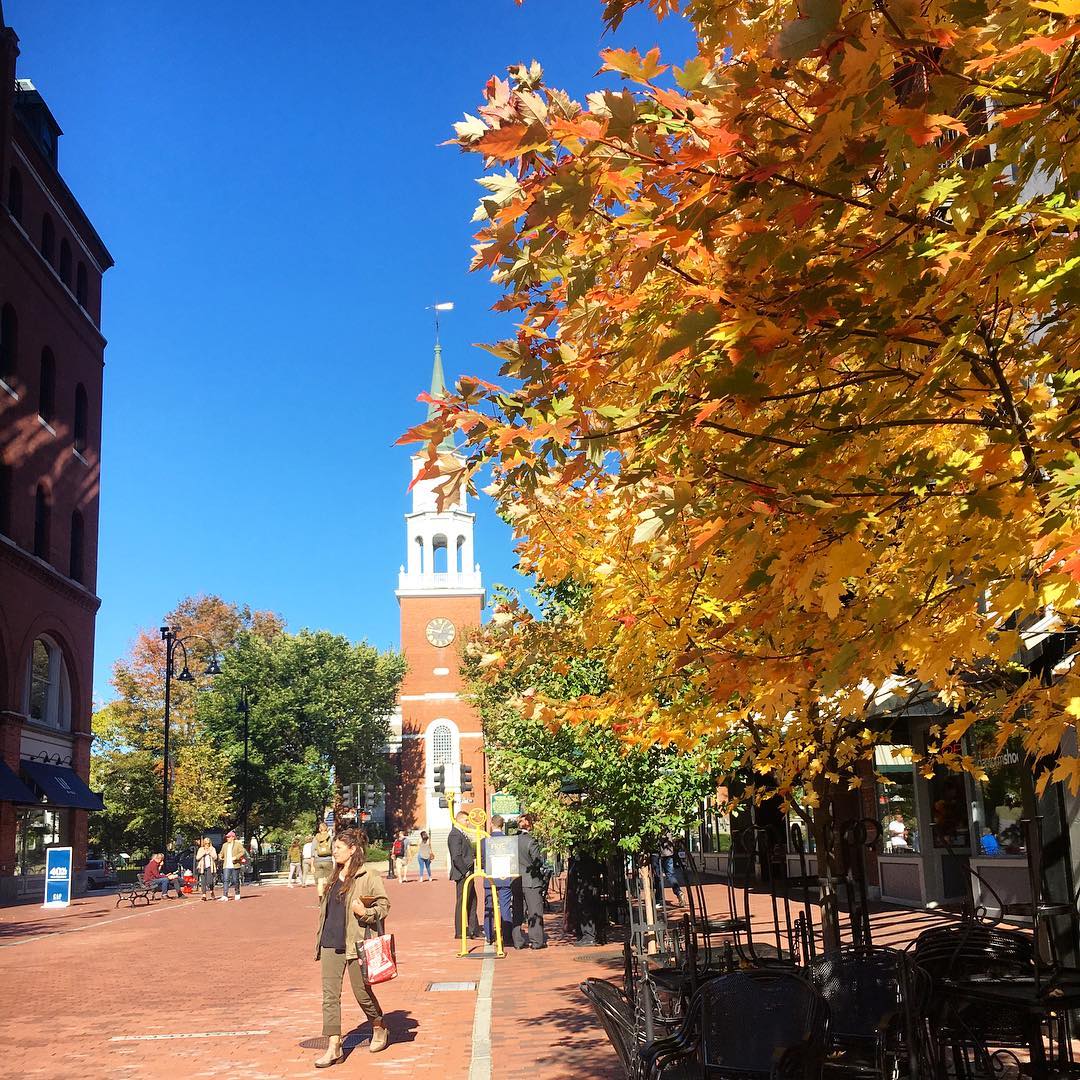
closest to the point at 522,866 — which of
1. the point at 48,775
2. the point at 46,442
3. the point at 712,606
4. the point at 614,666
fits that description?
the point at 614,666

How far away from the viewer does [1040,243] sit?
9.82 feet

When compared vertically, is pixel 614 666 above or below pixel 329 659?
below

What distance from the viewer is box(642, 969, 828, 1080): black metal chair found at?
5.05 metres

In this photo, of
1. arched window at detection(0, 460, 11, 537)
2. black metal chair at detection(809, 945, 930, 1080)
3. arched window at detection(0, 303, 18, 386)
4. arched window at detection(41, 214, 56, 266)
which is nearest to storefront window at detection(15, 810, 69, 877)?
arched window at detection(0, 460, 11, 537)

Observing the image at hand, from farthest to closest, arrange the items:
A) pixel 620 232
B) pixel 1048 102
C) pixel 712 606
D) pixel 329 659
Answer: pixel 329 659 < pixel 712 606 < pixel 620 232 < pixel 1048 102

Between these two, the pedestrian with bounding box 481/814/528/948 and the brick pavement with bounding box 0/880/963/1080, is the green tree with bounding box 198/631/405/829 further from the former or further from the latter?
the pedestrian with bounding box 481/814/528/948

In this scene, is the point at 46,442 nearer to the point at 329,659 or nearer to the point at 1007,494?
the point at 329,659

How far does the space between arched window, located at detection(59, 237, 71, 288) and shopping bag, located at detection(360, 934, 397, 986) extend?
35402 mm

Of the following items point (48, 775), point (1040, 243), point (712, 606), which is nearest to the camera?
point (1040, 243)

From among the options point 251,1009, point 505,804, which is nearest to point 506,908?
point 505,804

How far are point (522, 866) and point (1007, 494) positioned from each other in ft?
47.4

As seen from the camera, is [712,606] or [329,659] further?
[329,659]

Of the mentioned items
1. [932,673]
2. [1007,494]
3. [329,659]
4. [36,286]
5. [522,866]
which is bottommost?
[522,866]

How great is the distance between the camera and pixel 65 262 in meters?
39.8
